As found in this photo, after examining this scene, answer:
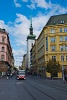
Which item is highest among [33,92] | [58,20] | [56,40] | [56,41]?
[58,20]

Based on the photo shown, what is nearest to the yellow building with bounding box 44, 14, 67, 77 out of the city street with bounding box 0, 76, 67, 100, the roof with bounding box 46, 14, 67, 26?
the roof with bounding box 46, 14, 67, 26

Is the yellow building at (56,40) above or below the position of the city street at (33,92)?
above

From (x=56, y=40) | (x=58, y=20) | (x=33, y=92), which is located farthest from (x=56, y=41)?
(x=33, y=92)

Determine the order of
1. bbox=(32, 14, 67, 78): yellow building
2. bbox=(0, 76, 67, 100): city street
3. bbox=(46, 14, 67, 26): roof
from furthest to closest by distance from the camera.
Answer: bbox=(46, 14, 67, 26): roof < bbox=(32, 14, 67, 78): yellow building < bbox=(0, 76, 67, 100): city street

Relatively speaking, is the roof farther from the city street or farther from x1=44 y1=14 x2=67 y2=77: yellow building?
the city street

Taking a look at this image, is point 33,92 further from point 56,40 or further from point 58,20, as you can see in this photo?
point 58,20

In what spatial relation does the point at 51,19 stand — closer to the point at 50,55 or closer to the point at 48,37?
the point at 48,37

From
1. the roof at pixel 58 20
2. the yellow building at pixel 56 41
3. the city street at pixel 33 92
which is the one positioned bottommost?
the city street at pixel 33 92

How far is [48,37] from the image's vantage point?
3664 inches

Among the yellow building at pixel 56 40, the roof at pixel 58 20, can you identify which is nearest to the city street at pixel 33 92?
the yellow building at pixel 56 40

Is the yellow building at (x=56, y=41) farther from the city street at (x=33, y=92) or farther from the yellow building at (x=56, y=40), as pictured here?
the city street at (x=33, y=92)

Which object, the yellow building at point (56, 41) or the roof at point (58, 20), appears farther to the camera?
the roof at point (58, 20)

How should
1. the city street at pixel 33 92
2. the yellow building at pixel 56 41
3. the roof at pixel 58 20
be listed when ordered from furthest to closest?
1. the roof at pixel 58 20
2. the yellow building at pixel 56 41
3. the city street at pixel 33 92

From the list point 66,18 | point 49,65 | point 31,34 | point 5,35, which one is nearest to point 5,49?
point 5,35
